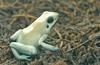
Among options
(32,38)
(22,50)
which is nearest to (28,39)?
(32,38)

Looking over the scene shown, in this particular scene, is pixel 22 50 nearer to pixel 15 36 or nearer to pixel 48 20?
pixel 15 36

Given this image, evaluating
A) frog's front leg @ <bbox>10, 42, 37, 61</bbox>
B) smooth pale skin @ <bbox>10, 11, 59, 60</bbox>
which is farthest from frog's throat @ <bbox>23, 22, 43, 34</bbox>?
frog's front leg @ <bbox>10, 42, 37, 61</bbox>

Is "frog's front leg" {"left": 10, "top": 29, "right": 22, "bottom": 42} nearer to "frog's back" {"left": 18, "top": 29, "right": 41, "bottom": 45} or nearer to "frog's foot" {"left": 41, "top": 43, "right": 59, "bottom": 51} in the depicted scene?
"frog's back" {"left": 18, "top": 29, "right": 41, "bottom": 45}

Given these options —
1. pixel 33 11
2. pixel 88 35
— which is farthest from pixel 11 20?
pixel 88 35

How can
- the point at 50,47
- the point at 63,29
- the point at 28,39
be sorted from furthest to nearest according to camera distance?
the point at 63,29, the point at 28,39, the point at 50,47

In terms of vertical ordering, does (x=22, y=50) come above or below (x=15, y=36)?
below

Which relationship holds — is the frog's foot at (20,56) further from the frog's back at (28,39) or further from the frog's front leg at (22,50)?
the frog's back at (28,39)

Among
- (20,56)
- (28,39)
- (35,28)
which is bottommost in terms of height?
(20,56)
